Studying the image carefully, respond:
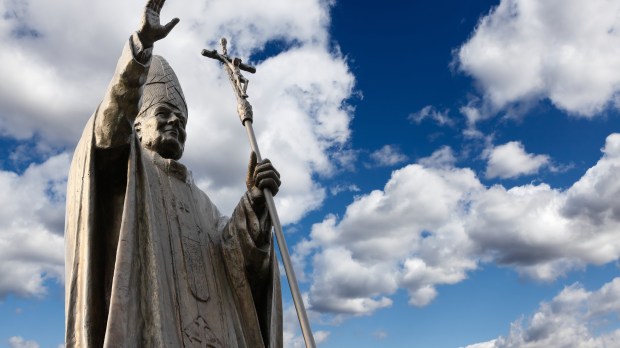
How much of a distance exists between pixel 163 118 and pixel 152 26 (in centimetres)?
167

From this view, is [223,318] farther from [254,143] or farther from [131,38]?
[131,38]

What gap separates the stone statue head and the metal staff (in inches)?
29.0

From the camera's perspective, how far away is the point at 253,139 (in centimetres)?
777

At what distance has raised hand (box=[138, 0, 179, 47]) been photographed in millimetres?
6281

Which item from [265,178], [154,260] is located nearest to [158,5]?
[265,178]

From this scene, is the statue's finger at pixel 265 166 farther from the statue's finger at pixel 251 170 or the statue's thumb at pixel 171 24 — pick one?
the statue's thumb at pixel 171 24

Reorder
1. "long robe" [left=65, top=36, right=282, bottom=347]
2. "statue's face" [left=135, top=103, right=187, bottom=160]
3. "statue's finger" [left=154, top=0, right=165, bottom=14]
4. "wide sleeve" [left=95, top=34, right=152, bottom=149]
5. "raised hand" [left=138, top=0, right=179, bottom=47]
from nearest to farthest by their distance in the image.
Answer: "long robe" [left=65, top=36, right=282, bottom=347]
"wide sleeve" [left=95, top=34, right=152, bottom=149]
"raised hand" [left=138, top=0, right=179, bottom=47]
"statue's finger" [left=154, top=0, right=165, bottom=14]
"statue's face" [left=135, top=103, right=187, bottom=160]

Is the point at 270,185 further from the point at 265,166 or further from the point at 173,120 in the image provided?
the point at 173,120

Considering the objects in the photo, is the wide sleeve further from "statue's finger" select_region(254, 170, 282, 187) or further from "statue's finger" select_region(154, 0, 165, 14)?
"statue's finger" select_region(254, 170, 282, 187)

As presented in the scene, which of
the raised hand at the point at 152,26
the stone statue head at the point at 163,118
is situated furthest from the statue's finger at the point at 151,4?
Result: the stone statue head at the point at 163,118

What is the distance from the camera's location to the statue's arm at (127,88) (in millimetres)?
6109

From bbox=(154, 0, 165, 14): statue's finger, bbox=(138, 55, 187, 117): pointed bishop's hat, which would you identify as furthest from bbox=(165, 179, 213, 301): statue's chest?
bbox=(154, 0, 165, 14): statue's finger

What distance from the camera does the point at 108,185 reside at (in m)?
6.61

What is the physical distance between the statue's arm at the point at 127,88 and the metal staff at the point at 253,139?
1.74 m
